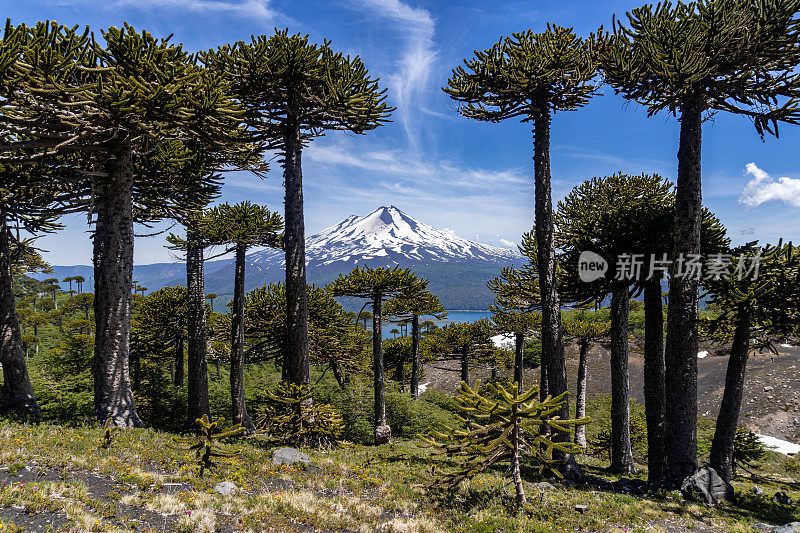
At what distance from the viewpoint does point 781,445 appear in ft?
87.0

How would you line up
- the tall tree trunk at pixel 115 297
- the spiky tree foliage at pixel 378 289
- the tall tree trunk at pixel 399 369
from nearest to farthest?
the tall tree trunk at pixel 115 297, the spiky tree foliage at pixel 378 289, the tall tree trunk at pixel 399 369

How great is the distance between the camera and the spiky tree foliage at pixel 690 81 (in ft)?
28.3

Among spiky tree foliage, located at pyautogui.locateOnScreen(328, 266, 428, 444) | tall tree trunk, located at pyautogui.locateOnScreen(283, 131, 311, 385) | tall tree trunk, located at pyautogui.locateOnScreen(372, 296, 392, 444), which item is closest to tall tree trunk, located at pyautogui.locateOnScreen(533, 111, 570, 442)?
spiky tree foliage, located at pyautogui.locateOnScreen(328, 266, 428, 444)

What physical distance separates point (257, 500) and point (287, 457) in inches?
114

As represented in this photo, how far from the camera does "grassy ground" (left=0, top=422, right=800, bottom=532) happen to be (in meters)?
4.87

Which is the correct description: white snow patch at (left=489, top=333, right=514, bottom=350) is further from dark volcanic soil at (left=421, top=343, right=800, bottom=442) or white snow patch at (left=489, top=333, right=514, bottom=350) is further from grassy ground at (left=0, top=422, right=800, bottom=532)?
grassy ground at (left=0, top=422, right=800, bottom=532)

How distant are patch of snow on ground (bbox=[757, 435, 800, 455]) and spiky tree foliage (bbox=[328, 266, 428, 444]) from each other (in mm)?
28047

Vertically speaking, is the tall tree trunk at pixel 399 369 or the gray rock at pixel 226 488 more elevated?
the gray rock at pixel 226 488

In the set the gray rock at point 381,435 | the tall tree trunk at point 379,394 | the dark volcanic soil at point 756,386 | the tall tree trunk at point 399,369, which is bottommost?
the dark volcanic soil at point 756,386

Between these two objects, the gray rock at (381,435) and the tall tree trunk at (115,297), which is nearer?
the tall tree trunk at (115,297)

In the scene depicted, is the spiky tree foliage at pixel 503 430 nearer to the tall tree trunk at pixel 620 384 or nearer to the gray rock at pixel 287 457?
the gray rock at pixel 287 457

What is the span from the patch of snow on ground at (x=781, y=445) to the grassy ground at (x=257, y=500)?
25029 mm

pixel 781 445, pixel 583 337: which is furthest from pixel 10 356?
pixel 781 445

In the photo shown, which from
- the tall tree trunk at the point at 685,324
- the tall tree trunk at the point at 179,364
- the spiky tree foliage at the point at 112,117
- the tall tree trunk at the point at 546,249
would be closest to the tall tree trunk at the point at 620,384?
the tall tree trunk at the point at 685,324
